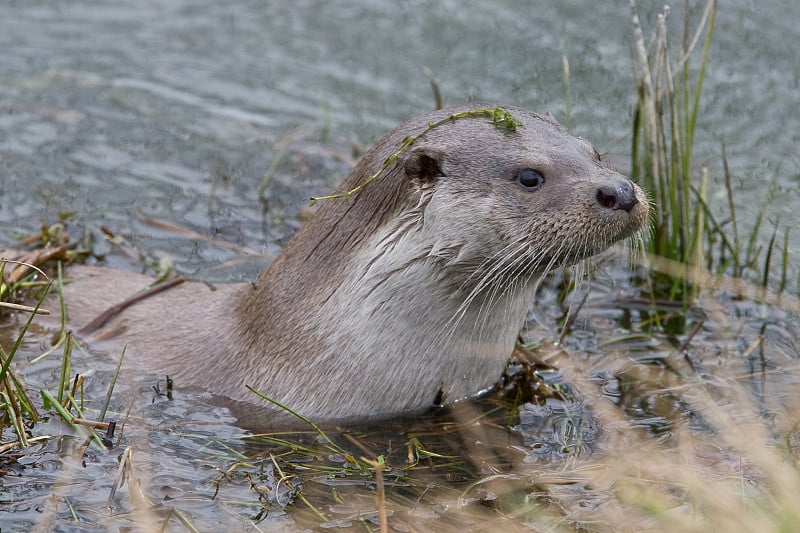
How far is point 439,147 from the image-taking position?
4.74m

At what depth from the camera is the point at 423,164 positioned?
4754 millimetres

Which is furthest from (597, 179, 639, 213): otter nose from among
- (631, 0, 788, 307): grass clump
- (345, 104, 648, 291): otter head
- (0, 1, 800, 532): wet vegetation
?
(631, 0, 788, 307): grass clump

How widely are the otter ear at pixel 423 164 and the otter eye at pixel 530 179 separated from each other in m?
0.30

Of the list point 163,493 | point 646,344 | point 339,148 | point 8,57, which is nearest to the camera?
point 163,493

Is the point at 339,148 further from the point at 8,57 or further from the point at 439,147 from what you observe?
the point at 439,147

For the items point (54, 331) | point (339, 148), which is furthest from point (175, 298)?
point (339, 148)

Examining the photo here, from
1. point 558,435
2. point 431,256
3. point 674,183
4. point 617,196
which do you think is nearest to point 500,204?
point 431,256

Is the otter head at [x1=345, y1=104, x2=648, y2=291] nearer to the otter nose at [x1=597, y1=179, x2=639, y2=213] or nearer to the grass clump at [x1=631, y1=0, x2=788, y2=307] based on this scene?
the otter nose at [x1=597, y1=179, x2=639, y2=213]

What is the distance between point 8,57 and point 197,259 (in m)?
3.11

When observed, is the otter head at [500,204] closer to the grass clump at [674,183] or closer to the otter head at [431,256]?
the otter head at [431,256]

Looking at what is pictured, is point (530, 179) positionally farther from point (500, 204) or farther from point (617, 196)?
point (617, 196)

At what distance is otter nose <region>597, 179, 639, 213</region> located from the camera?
14.7ft

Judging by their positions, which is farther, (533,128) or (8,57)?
(8,57)

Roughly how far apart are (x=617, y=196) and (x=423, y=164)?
76cm
